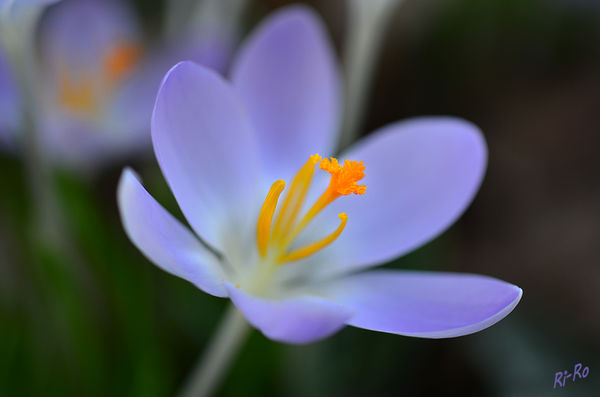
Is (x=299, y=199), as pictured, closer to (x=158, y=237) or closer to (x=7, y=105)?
(x=158, y=237)

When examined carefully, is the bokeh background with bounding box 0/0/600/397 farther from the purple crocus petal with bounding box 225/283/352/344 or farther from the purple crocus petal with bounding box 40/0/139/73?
the purple crocus petal with bounding box 225/283/352/344

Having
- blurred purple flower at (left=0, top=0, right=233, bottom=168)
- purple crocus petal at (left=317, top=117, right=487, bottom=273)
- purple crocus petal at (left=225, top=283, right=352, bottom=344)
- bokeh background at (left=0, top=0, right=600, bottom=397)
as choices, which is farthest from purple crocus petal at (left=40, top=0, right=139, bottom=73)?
purple crocus petal at (left=225, top=283, right=352, bottom=344)

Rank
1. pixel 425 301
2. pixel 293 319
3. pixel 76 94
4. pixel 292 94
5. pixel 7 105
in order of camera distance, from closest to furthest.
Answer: pixel 293 319 → pixel 425 301 → pixel 292 94 → pixel 7 105 → pixel 76 94

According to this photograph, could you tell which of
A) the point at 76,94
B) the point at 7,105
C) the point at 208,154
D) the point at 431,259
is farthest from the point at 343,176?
the point at 76,94

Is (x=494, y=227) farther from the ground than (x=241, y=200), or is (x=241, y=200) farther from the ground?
(x=494, y=227)

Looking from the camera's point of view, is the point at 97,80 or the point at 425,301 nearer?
the point at 425,301

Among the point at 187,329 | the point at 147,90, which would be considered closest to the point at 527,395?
the point at 187,329

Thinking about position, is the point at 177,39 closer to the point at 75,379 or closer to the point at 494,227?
the point at 75,379
